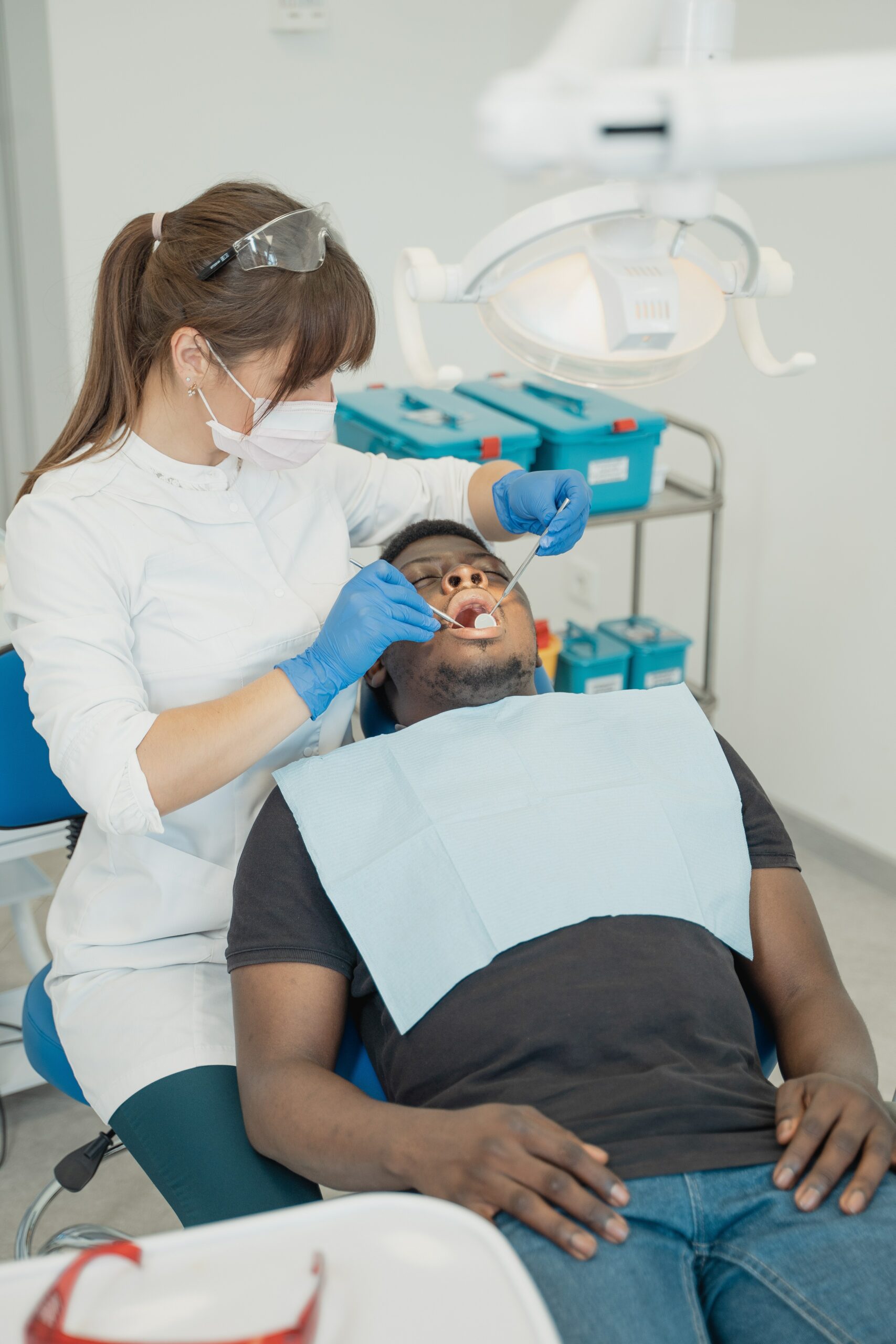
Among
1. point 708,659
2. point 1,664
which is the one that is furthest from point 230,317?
point 708,659

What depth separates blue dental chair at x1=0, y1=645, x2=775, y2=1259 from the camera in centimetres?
133

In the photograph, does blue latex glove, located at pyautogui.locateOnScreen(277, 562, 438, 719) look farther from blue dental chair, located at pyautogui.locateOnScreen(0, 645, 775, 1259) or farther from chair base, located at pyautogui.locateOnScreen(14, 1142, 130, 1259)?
chair base, located at pyautogui.locateOnScreen(14, 1142, 130, 1259)

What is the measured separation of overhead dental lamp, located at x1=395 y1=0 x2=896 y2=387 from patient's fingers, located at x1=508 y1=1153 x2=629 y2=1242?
69 cm

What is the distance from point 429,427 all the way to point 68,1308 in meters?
1.82

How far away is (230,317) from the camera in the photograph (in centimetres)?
129

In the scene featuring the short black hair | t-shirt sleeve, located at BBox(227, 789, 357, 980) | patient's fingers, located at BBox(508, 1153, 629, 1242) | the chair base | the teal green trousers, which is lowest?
the chair base

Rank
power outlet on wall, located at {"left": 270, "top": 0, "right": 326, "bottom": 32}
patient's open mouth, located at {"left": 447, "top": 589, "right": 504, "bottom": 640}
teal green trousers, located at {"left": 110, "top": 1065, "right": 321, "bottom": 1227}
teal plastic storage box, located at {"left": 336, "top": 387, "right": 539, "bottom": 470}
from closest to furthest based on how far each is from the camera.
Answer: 1. teal green trousers, located at {"left": 110, "top": 1065, "right": 321, "bottom": 1227}
2. patient's open mouth, located at {"left": 447, "top": 589, "right": 504, "bottom": 640}
3. teal plastic storage box, located at {"left": 336, "top": 387, "right": 539, "bottom": 470}
4. power outlet on wall, located at {"left": 270, "top": 0, "right": 326, "bottom": 32}

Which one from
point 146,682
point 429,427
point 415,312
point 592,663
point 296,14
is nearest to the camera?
point 415,312

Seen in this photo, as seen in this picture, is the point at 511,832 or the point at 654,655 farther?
the point at 654,655

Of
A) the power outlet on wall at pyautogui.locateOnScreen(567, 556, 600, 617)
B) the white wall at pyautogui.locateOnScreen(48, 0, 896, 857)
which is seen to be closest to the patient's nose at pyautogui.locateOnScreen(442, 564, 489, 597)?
the white wall at pyautogui.locateOnScreen(48, 0, 896, 857)

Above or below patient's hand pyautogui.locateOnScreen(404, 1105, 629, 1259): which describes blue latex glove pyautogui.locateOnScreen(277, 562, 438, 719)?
above

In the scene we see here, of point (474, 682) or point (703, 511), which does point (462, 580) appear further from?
point (703, 511)

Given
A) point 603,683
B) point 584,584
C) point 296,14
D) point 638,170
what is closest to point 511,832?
point 638,170

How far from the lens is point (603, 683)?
2.51m
